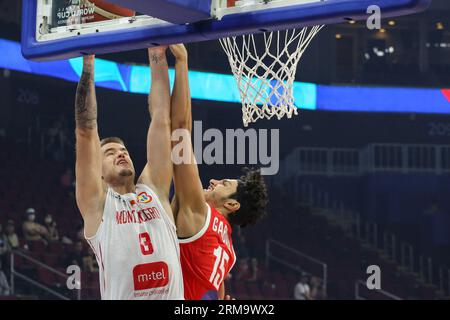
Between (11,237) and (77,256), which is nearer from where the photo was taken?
(11,237)

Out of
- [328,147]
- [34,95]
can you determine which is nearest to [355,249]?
[328,147]

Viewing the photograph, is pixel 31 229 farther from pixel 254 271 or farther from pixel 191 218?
pixel 191 218

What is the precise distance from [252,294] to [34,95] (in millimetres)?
6511

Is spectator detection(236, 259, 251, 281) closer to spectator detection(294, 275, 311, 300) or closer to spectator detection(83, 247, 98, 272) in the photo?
spectator detection(294, 275, 311, 300)

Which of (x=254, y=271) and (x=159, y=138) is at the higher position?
(x=159, y=138)

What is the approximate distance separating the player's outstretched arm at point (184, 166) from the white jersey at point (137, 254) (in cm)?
21

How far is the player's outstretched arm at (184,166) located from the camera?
4125mm

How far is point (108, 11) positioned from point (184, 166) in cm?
89

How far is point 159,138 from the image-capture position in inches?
162

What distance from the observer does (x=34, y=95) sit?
16031 mm

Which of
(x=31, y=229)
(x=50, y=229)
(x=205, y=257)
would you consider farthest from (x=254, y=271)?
(x=205, y=257)

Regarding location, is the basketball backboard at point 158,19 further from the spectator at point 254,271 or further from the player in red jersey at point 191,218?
the spectator at point 254,271

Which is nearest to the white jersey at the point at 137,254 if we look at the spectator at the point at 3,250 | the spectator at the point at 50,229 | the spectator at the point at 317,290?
the spectator at the point at 3,250

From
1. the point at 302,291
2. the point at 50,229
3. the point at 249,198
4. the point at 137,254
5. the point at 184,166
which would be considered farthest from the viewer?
the point at 302,291
